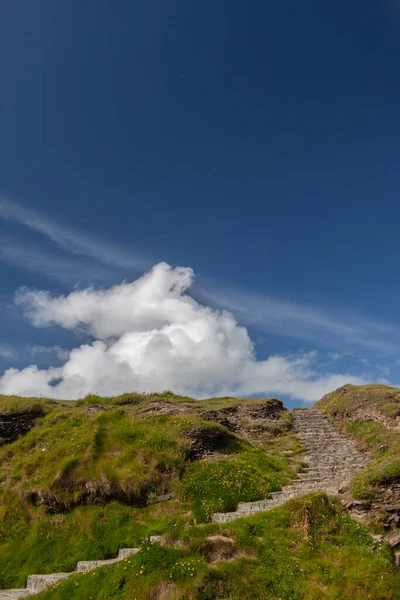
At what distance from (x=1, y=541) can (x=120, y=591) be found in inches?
423

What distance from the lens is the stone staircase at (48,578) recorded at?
1520 cm

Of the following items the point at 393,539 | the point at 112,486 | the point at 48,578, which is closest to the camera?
the point at 393,539

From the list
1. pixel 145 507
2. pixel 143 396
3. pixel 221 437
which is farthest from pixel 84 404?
pixel 145 507

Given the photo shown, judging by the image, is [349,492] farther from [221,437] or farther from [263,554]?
[221,437]

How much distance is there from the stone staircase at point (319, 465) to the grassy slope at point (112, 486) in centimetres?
103

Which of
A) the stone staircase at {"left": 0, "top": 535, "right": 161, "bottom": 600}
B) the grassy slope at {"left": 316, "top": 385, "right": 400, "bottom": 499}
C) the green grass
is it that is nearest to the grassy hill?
the green grass

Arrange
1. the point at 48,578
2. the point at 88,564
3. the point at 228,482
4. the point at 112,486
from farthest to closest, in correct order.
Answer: the point at 112,486 → the point at 228,482 → the point at 88,564 → the point at 48,578

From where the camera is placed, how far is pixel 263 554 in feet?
41.9

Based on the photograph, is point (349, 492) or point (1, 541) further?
A: point (1, 541)

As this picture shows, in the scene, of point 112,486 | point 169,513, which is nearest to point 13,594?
point 112,486

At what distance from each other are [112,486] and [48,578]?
4872 millimetres

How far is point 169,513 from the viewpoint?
18406 millimetres

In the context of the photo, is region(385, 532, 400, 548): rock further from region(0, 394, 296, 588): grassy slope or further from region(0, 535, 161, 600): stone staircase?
region(0, 535, 161, 600): stone staircase

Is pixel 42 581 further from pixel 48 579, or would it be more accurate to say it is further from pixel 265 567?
pixel 265 567
